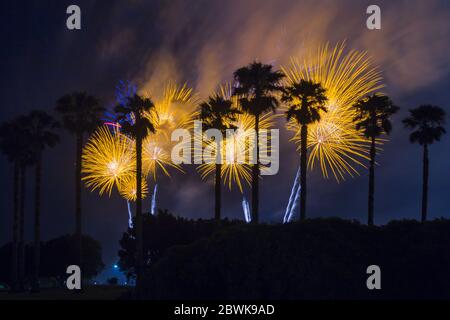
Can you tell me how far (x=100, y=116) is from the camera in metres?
70.3

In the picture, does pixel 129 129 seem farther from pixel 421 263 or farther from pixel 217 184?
pixel 421 263

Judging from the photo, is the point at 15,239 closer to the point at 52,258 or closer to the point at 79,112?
the point at 79,112

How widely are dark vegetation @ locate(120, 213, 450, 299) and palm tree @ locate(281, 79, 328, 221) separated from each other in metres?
14.2

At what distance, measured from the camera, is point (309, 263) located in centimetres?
4272

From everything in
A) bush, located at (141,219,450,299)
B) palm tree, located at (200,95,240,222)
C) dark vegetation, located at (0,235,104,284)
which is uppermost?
palm tree, located at (200,95,240,222)

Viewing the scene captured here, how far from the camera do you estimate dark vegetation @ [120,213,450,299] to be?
138ft

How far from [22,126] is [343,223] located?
43238 mm

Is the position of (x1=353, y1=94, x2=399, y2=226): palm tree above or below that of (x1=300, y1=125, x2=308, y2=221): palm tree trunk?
above

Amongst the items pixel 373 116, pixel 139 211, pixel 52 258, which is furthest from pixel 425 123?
pixel 52 258

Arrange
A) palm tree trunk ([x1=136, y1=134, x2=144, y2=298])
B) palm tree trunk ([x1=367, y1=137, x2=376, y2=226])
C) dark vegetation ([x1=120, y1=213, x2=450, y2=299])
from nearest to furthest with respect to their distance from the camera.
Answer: dark vegetation ([x1=120, y1=213, x2=450, y2=299]), palm tree trunk ([x1=136, y1=134, x2=144, y2=298]), palm tree trunk ([x1=367, y1=137, x2=376, y2=226])

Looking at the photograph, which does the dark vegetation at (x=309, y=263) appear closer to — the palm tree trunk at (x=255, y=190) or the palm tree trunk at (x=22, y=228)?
the palm tree trunk at (x=255, y=190)

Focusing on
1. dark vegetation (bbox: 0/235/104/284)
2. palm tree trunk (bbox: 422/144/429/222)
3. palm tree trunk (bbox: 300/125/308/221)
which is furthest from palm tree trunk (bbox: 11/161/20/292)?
palm tree trunk (bbox: 422/144/429/222)

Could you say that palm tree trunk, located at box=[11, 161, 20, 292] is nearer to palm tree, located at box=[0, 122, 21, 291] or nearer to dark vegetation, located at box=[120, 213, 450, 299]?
palm tree, located at box=[0, 122, 21, 291]
